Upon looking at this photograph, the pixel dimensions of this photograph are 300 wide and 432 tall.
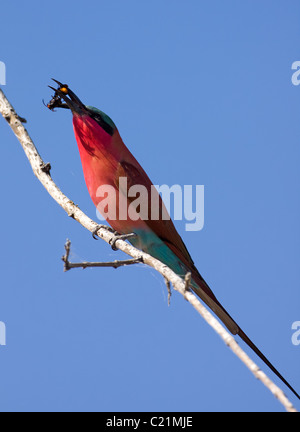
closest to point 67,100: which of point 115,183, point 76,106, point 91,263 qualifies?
point 76,106

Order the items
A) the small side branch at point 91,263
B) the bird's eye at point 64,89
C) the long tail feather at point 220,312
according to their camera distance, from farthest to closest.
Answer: the bird's eye at point 64,89 < the long tail feather at point 220,312 < the small side branch at point 91,263

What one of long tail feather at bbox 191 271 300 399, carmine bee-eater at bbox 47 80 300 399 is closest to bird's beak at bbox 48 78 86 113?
carmine bee-eater at bbox 47 80 300 399

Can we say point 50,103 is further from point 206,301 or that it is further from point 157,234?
point 206,301

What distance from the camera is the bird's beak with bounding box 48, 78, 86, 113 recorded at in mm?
3529

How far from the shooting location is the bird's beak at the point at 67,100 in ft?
11.6

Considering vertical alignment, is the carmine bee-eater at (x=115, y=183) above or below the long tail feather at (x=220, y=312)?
above

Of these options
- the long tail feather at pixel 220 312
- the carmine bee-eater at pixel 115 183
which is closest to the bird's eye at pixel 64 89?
the carmine bee-eater at pixel 115 183

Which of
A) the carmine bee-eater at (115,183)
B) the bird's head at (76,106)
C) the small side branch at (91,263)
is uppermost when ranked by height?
the bird's head at (76,106)

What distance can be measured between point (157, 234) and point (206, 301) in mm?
576

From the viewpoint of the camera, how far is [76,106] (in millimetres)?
3594

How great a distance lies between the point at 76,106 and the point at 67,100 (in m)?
0.07

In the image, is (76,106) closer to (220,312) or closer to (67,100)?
(67,100)

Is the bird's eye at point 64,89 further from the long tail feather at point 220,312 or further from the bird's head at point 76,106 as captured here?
the long tail feather at point 220,312
